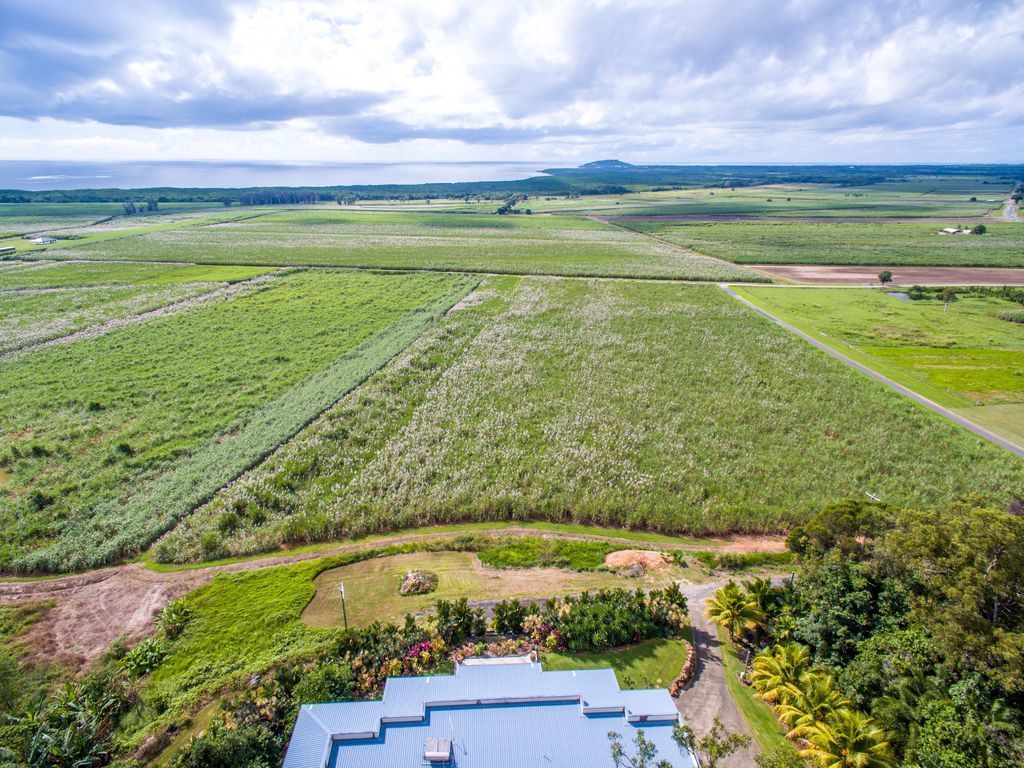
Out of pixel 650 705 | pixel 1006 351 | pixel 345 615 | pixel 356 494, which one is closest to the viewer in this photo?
pixel 650 705

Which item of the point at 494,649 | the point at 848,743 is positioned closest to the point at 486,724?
the point at 494,649

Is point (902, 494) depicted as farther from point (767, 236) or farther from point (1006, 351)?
point (767, 236)

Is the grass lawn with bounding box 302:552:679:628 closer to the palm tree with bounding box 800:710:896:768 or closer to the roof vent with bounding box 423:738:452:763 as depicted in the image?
the roof vent with bounding box 423:738:452:763

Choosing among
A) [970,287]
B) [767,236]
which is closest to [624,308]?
[970,287]

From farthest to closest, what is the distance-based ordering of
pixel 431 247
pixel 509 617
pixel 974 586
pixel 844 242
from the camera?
pixel 844 242
pixel 431 247
pixel 509 617
pixel 974 586

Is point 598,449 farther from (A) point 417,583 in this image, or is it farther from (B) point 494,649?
(B) point 494,649

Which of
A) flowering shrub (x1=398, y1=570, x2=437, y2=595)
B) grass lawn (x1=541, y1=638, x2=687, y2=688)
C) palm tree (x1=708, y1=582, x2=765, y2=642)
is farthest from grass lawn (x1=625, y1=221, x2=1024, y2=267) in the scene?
flowering shrub (x1=398, y1=570, x2=437, y2=595)

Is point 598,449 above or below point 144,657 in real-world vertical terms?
above
